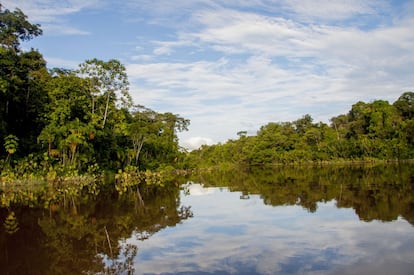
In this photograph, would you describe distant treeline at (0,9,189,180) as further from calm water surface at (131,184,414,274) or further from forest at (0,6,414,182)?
calm water surface at (131,184,414,274)

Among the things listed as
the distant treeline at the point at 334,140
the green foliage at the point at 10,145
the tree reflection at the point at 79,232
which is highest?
the distant treeline at the point at 334,140

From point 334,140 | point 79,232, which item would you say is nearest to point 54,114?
point 79,232

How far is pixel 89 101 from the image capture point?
94.6ft

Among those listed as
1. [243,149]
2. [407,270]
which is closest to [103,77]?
[407,270]

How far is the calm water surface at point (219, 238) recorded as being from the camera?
212 inches

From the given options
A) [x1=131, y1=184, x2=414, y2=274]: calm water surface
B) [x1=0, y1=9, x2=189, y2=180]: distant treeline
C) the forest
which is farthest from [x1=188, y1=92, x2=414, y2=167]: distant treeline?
[x1=131, y1=184, x2=414, y2=274]: calm water surface

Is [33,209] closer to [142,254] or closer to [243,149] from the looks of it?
[142,254]

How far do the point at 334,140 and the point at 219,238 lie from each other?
2431 inches

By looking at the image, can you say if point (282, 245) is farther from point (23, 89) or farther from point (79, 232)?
point (23, 89)

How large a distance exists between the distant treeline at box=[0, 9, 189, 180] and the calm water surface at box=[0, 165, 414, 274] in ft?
40.1

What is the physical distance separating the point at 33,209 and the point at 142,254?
725cm

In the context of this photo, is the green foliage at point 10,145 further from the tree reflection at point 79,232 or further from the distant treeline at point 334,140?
the distant treeline at point 334,140

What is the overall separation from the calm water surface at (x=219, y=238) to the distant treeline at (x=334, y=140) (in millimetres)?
36450

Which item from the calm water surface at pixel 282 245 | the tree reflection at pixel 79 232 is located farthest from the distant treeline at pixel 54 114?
the calm water surface at pixel 282 245
